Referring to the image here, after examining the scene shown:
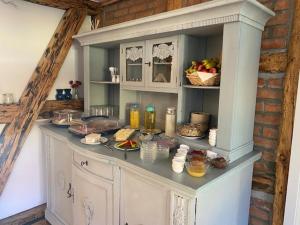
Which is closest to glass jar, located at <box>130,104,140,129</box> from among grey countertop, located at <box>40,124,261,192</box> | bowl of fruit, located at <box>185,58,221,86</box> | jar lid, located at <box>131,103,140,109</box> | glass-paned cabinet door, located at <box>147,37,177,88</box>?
jar lid, located at <box>131,103,140,109</box>

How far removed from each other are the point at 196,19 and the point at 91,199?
1349 millimetres

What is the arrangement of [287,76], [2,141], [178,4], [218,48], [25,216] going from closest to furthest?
1. [287,76]
2. [218,48]
3. [178,4]
4. [2,141]
5. [25,216]

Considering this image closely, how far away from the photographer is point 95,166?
1541 mm

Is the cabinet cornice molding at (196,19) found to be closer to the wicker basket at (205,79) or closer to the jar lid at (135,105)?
the wicker basket at (205,79)

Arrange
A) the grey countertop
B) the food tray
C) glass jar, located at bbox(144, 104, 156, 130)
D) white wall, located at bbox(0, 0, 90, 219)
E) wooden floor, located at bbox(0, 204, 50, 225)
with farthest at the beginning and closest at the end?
wooden floor, located at bbox(0, 204, 50, 225) → white wall, located at bbox(0, 0, 90, 219) → glass jar, located at bbox(144, 104, 156, 130) → the food tray → the grey countertop

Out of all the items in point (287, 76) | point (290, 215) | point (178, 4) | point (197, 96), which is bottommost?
point (290, 215)

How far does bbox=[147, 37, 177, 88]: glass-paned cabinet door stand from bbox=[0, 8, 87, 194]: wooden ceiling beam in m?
1.04

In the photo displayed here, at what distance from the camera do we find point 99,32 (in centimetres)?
199

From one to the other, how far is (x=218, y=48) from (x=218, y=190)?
0.97 meters

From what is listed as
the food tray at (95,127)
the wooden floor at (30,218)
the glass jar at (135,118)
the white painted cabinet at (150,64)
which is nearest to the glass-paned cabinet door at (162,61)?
the white painted cabinet at (150,64)

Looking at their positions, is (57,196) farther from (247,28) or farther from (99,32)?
(247,28)

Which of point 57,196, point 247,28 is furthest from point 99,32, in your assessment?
point 57,196

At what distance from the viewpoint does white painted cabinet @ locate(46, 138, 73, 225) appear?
6.33 ft

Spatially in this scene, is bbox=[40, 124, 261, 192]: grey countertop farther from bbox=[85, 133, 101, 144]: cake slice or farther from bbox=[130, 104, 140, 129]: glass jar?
bbox=[130, 104, 140, 129]: glass jar
